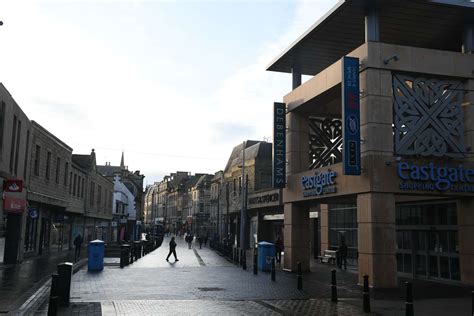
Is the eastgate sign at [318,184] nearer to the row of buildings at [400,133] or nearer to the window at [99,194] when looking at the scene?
the row of buildings at [400,133]

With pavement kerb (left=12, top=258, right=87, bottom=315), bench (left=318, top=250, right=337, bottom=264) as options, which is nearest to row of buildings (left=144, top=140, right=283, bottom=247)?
bench (left=318, top=250, right=337, bottom=264)

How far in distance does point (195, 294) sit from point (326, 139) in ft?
42.5

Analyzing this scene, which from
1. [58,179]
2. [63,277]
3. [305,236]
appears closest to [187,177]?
[58,179]

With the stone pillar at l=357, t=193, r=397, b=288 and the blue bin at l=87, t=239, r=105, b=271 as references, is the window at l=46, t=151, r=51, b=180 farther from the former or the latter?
the stone pillar at l=357, t=193, r=397, b=288

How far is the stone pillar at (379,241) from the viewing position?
54.2 ft

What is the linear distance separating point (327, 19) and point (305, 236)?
9.70 meters

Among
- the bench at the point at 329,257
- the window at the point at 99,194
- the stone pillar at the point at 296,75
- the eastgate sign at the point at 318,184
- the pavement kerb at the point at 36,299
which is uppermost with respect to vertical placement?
the stone pillar at the point at 296,75

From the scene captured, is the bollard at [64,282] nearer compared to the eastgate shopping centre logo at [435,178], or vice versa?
the bollard at [64,282]

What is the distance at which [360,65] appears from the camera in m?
17.9

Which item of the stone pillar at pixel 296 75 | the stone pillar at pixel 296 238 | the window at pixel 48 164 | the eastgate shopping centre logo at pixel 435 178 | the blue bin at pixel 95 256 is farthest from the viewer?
the window at pixel 48 164

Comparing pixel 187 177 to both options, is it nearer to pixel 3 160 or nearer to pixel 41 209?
pixel 41 209

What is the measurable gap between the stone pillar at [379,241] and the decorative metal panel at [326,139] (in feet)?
25.8

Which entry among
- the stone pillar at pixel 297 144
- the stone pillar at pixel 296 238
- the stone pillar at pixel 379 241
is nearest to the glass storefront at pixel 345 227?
the stone pillar at pixel 296 238

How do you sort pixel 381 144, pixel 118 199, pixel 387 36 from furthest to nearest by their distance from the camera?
pixel 118 199 < pixel 387 36 < pixel 381 144
